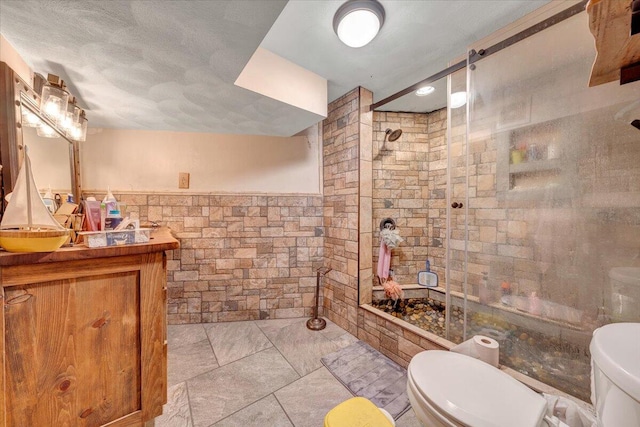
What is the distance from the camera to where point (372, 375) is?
177 centimetres

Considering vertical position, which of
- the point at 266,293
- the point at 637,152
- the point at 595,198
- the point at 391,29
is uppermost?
the point at 391,29

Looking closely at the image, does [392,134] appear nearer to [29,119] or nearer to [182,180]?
[182,180]

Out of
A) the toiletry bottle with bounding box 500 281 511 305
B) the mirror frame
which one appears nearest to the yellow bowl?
the mirror frame

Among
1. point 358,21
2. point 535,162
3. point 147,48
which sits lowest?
point 535,162

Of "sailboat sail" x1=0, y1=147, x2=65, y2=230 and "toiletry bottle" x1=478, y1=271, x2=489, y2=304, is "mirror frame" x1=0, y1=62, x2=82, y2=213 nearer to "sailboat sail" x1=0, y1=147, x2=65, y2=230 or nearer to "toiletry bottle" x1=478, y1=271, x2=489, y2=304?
"sailboat sail" x1=0, y1=147, x2=65, y2=230

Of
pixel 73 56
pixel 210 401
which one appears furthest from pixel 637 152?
pixel 73 56

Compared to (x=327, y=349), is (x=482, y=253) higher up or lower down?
higher up

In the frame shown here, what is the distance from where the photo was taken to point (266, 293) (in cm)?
266

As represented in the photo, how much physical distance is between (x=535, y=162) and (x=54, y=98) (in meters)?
3.01

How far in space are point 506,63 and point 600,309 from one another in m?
1.62

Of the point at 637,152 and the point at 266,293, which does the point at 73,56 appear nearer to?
the point at 266,293

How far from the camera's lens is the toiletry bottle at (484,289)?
1.72 meters

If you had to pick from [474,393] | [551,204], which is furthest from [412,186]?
[474,393]

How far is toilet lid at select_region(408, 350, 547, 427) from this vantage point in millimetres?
850
